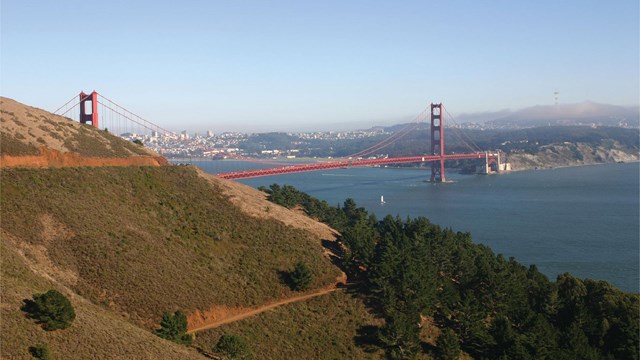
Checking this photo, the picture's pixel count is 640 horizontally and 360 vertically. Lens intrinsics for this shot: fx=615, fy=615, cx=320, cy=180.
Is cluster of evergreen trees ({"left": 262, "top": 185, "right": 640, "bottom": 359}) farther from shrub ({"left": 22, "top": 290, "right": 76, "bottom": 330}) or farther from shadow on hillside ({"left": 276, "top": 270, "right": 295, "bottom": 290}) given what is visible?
shrub ({"left": 22, "top": 290, "right": 76, "bottom": 330})

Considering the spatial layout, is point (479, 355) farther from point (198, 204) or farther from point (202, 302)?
point (198, 204)

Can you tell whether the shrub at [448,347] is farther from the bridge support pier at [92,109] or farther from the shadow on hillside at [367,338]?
the bridge support pier at [92,109]

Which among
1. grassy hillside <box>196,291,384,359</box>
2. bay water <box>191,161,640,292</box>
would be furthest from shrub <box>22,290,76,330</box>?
bay water <box>191,161,640,292</box>

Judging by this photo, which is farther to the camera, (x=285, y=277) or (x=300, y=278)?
(x=285, y=277)

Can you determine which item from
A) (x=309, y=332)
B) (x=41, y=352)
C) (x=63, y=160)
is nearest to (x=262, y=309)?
(x=309, y=332)

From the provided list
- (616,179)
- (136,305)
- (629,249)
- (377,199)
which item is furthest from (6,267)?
(616,179)

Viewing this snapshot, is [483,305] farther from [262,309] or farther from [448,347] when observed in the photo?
[262,309]
